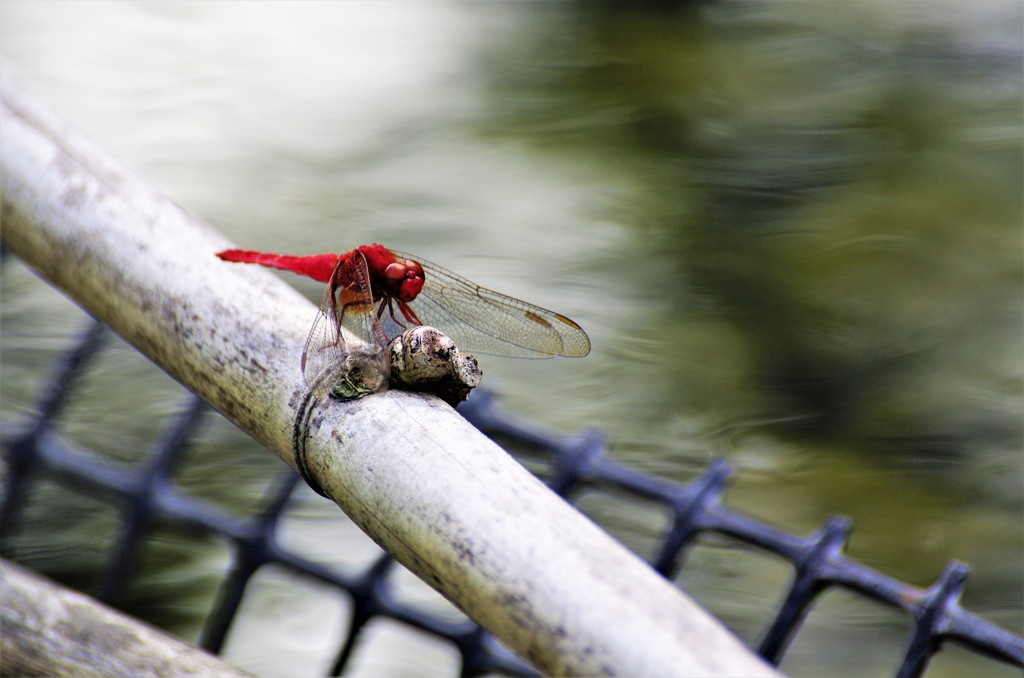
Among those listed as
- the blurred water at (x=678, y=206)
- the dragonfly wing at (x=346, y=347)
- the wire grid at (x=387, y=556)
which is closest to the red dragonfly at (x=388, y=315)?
the dragonfly wing at (x=346, y=347)

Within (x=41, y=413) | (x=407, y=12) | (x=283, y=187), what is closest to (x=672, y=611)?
(x=41, y=413)

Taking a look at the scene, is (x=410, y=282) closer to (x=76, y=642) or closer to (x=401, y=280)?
(x=401, y=280)

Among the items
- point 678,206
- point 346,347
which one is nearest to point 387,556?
point 346,347

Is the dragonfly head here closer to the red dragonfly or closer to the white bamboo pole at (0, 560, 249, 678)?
the red dragonfly

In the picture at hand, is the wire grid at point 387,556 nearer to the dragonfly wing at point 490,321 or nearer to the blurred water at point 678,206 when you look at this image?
the dragonfly wing at point 490,321

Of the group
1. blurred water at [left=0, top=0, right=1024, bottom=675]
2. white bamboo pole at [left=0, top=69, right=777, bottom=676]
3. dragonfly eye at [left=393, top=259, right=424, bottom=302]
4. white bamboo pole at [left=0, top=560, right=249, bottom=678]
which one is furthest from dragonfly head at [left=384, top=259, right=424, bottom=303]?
blurred water at [left=0, top=0, right=1024, bottom=675]
